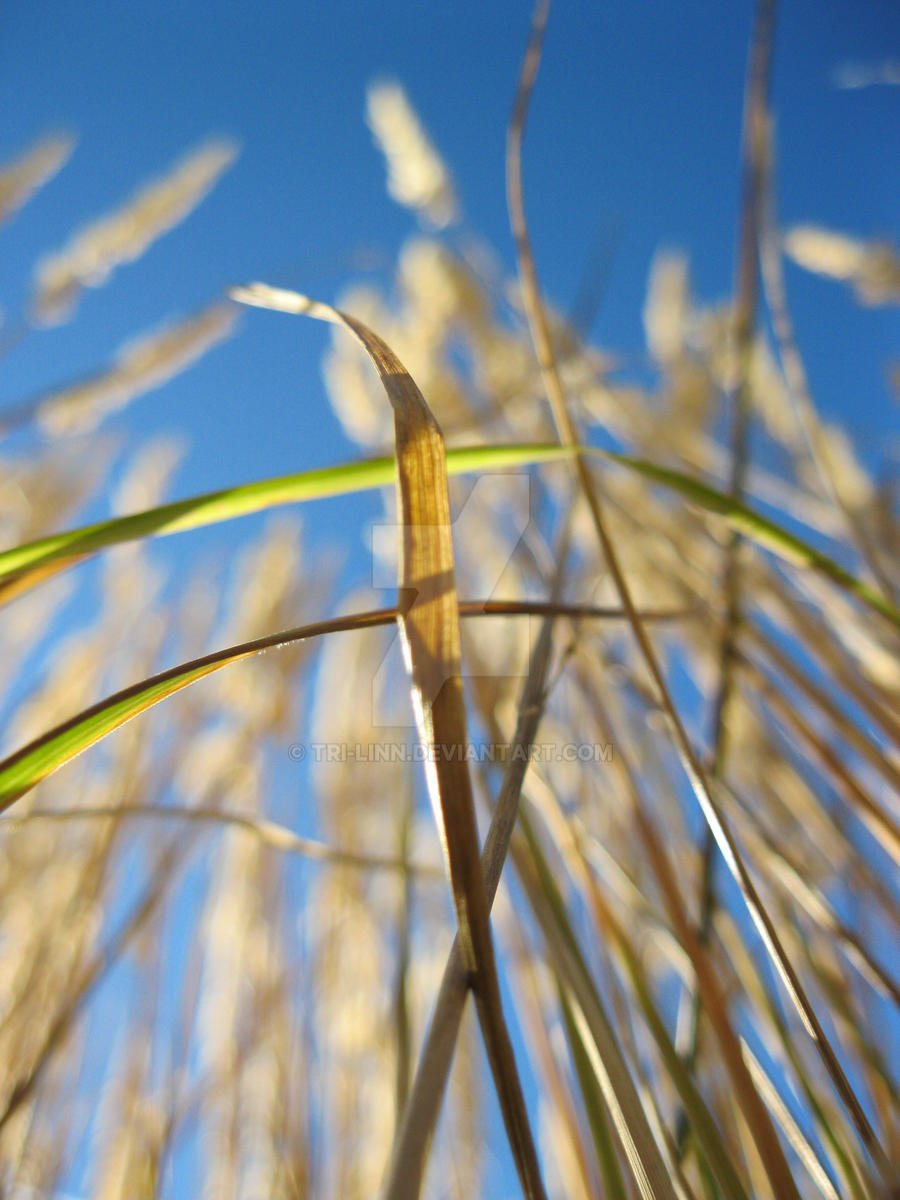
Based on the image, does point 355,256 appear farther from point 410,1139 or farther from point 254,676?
point 410,1139

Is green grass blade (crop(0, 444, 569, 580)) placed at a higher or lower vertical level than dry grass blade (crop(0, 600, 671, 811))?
higher

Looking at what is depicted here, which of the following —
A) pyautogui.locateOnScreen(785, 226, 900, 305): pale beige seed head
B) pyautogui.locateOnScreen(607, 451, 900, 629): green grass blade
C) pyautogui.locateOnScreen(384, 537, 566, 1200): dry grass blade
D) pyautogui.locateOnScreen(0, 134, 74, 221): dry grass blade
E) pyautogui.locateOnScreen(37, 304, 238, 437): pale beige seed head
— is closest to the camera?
pyautogui.locateOnScreen(384, 537, 566, 1200): dry grass blade

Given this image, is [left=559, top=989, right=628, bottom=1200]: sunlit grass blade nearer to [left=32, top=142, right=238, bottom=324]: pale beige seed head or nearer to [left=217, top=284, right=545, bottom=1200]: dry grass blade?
[left=217, top=284, right=545, bottom=1200]: dry grass blade

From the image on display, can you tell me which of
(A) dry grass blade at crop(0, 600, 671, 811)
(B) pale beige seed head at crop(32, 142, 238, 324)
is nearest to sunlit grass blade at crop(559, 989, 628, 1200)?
(A) dry grass blade at crop(0, 600, 671, 811)

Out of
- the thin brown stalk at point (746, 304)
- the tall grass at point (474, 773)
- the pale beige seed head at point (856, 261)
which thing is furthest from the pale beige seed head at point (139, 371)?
the pale beige seed head at point (856, 261)

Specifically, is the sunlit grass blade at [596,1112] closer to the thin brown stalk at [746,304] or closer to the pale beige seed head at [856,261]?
the thin brown stalk at [746,304]

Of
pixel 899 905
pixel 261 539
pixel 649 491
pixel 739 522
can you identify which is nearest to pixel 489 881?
pixel 739 522

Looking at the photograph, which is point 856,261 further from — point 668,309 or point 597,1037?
point 597,1037
